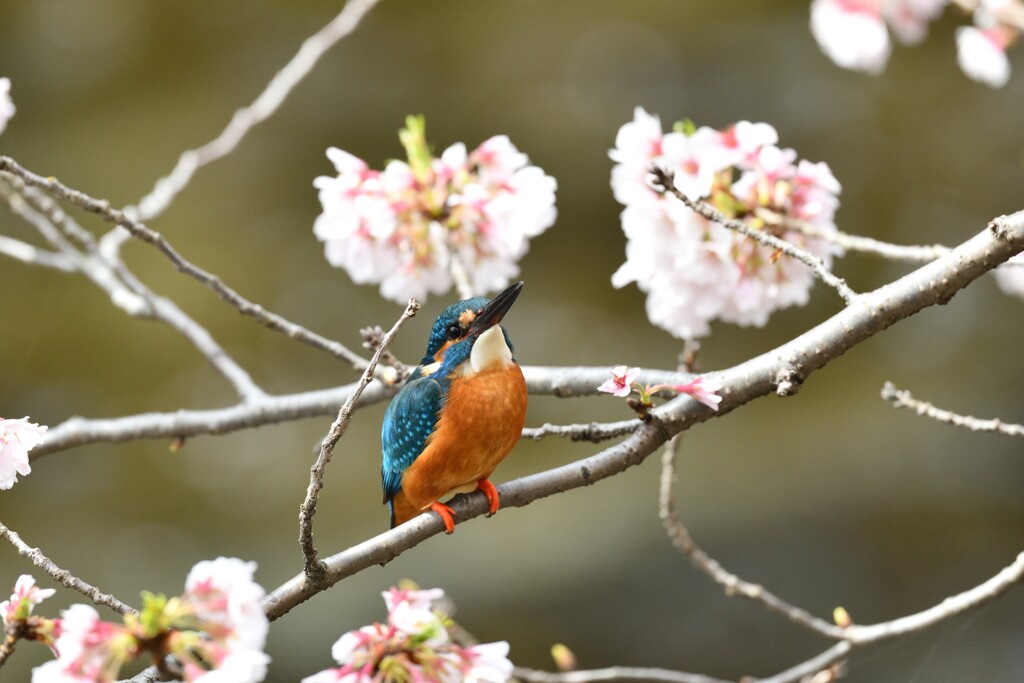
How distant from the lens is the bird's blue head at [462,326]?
3.14 ft

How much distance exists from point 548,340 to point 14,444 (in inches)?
107

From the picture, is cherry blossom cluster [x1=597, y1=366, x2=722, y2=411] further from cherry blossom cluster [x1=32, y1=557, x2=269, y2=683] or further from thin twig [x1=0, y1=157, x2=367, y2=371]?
thin twig [x1=0, y1=157, x2=367, y2=371]

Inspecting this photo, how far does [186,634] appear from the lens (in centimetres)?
69

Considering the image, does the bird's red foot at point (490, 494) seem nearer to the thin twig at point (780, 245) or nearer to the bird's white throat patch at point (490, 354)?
the bird's white throat patch at point (490, 354)

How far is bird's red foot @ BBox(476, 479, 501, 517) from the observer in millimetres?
1042

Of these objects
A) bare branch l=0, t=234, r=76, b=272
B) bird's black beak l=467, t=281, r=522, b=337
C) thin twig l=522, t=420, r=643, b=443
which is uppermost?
bare branch l=0, t=234, r=76, b=272

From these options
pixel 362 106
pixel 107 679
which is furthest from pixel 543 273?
pixel 107 679

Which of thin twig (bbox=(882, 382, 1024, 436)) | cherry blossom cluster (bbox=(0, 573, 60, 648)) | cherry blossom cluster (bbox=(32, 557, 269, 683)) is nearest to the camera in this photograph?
cherry blossom cluster (bbox=(32, 557, 269, 683))

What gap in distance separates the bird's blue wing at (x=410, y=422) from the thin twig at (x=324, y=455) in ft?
0.75

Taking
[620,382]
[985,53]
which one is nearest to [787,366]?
[620,382]

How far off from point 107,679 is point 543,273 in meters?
3.06

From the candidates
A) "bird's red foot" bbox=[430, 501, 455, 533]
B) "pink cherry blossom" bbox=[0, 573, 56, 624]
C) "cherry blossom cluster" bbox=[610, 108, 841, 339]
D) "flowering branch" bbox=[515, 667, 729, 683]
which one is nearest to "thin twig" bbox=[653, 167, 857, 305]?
"cherry blossom cluster" bbox=[610, 108, 841, 339]

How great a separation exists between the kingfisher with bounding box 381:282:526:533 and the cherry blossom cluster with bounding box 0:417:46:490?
0.35m

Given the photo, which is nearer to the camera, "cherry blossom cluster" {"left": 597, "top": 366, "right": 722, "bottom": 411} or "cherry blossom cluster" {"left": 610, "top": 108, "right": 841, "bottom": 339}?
"cherry blossom cluster" {"left": 597, "top": 366, "right": 722, "bottom": 411}
